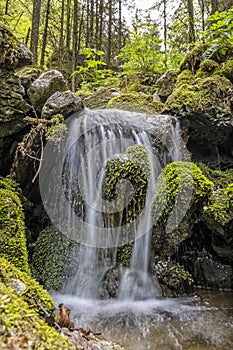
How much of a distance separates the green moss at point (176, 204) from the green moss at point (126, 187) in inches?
12.0

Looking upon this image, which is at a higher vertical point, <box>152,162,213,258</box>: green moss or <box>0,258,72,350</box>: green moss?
<box>152,162,213,258</box>: green moss

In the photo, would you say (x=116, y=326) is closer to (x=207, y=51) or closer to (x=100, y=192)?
(x=100, y=192)

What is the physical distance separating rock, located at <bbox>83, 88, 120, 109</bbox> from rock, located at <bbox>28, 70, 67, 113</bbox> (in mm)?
2615

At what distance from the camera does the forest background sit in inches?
358

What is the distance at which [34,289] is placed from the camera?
5.62 ft

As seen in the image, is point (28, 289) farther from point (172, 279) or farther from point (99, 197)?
point (172, 279)

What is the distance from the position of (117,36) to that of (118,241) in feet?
51.6

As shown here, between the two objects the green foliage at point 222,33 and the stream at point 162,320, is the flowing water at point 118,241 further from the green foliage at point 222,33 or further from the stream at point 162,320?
the green foliage at point 222,33

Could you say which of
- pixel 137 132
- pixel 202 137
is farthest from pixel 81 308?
pixel 202 137

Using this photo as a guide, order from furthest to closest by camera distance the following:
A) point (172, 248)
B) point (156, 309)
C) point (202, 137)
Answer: point (202, 137)
point (172, 248)
point (156, 309)

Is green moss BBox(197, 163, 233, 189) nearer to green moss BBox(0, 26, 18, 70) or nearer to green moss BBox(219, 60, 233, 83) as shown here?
green moss BBox(219, 60, 233, 83)

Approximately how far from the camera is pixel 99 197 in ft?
14.8

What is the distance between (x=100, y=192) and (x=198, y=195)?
1.57 metres

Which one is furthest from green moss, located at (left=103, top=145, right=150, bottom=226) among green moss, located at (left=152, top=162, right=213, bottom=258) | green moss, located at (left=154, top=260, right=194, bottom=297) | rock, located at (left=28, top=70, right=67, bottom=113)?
rock, located at (left=28, top=70, right=67, bottom=113)
